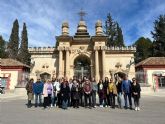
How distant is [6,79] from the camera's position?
35125 millimetres

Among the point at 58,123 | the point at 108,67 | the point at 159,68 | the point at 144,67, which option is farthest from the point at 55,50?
the point at 58,123

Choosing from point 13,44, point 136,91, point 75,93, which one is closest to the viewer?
point 136,91

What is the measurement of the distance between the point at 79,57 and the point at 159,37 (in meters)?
27.2

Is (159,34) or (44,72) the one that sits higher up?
(159,34)

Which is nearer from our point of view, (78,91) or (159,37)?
(78,91)

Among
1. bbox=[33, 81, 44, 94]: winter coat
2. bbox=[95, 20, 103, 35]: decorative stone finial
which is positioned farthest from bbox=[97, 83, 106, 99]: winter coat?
bbox=[95, 20, 103, 35]: decorative stone finial

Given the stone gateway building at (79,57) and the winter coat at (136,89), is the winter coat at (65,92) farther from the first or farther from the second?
the stone gateway building at (79,57)

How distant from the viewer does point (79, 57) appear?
35.6m

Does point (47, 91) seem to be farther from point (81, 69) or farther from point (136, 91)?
point (81, 69)

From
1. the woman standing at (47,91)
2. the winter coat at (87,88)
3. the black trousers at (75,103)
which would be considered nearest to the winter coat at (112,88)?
the winter coat at (87,88)

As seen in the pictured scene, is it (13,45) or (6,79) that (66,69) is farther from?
(13,45)

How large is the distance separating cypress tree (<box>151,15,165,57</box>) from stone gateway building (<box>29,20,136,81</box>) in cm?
2102

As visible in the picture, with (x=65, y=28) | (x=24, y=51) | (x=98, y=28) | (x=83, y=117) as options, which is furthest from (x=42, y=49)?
(x=83, y=117)

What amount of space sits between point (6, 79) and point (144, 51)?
→ 36445mm
